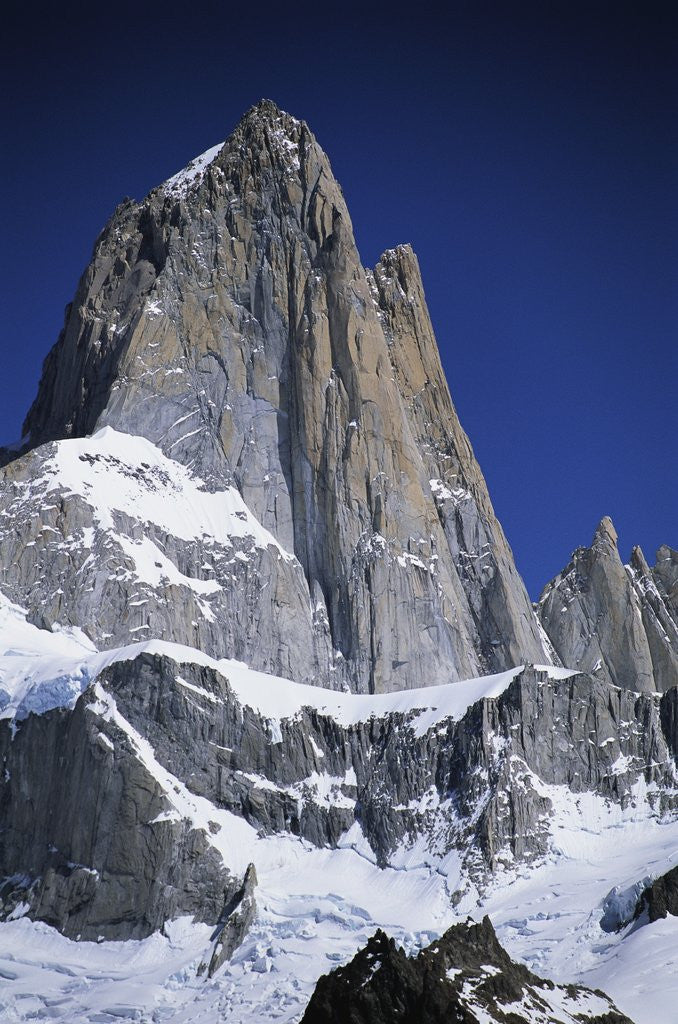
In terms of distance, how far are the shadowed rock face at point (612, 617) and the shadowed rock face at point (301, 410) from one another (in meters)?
8.14

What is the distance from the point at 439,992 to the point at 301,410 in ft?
302

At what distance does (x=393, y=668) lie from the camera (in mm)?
146250

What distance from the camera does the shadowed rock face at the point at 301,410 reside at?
148 metres

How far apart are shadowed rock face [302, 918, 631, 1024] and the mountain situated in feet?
3.26

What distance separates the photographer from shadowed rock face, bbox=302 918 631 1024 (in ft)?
243

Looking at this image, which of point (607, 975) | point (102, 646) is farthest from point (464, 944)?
point (102, 646)

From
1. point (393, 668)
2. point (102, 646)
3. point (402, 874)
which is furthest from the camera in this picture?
point (393, 668)

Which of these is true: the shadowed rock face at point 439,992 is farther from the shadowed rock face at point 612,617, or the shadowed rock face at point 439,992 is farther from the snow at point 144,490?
the shadowed rock face at point 612,617

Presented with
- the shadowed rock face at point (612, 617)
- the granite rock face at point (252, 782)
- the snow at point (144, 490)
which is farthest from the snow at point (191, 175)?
the granite rock face at point (252, 782)

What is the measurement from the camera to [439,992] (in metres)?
74.5

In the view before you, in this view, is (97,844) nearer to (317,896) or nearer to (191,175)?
(317,896)

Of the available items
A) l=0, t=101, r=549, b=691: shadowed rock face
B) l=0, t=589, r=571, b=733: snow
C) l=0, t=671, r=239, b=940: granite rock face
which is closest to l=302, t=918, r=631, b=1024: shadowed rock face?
l=0, t=671, r=239, b=940: granite rock face

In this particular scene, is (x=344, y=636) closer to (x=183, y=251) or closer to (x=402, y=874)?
(x=402, y=874)

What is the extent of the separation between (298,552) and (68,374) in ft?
133
